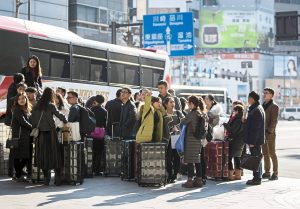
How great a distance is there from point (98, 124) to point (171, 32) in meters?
21.3

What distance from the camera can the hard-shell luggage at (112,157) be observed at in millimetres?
13414

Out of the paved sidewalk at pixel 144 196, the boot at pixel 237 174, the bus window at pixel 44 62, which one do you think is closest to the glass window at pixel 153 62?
the bus window at pixel 44 62

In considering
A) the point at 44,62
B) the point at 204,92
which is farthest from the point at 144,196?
the point at 204,92

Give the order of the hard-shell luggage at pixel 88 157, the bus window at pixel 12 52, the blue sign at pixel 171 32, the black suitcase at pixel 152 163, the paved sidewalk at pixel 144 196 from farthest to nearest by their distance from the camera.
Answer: the blue sign at pixel 171 32 < the bus window at pixel 12 52 < the hard-shell luggage at pixel 88 157 < the black suitcase at pixel 152 163 < the paved sidewalk at pixel 144 196

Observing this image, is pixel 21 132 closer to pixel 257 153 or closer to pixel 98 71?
pixel 257 153

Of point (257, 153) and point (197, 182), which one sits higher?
point (257, 153)

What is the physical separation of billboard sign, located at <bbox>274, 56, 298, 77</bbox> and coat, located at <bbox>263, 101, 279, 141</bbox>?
9413cm

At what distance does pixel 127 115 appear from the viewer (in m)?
13.2

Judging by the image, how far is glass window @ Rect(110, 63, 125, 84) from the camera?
21.4 metres

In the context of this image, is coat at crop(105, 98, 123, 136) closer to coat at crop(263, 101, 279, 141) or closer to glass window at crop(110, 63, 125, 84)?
coat at crop(263, 101, 279, 141)

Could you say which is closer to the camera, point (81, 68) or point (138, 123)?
point (138, 123)

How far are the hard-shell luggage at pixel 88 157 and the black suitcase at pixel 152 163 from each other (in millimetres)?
1532

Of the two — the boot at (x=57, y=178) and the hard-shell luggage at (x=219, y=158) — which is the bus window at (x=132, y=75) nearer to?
the hard-shell luggage at (x=219, y=158)

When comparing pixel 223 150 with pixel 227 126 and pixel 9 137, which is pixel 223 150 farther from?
pixel 9 137
